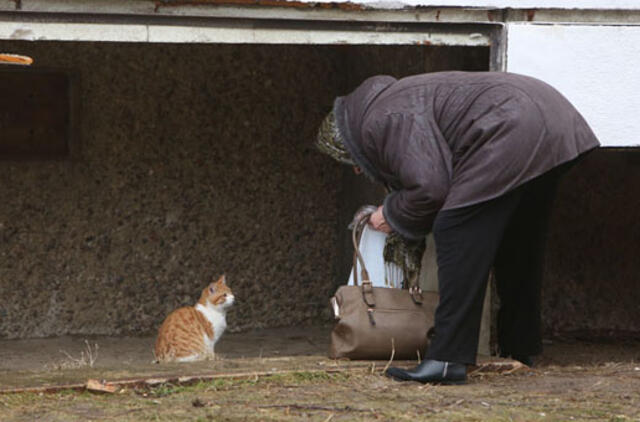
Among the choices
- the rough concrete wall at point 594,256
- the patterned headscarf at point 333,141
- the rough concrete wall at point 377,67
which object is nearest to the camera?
the patterned headscarf at point 333,141

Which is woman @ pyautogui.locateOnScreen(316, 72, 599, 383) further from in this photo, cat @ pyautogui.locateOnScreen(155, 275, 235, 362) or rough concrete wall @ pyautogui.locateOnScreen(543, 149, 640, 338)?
rough concrete wall @ pyautogui.locateOnScreen(543, 149, 640, 338)

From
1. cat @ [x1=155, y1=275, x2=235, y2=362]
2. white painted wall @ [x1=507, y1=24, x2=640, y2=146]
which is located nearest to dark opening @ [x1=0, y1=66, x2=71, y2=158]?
cat @ [x1=155, y1=275, x2=235, y2=362]

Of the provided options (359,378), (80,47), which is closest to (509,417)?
(359,378)

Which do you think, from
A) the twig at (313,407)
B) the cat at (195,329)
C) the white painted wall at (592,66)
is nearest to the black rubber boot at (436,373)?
the twig at (313,407)

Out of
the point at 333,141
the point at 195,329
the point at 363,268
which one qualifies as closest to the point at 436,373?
the point at 363,268

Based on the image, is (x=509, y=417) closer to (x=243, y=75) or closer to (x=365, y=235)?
(x=365, y=235)

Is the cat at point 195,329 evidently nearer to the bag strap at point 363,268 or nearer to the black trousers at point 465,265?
the bag strap at point 363,268

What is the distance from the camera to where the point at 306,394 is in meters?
3.89

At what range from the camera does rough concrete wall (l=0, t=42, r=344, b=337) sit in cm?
681

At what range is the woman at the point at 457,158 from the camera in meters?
3.87

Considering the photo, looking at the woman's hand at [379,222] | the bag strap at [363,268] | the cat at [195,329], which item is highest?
the woman's hand at [379,222]

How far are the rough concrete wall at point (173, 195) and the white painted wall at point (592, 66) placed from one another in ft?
8.98

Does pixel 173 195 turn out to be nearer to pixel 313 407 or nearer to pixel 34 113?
pixel 34 113

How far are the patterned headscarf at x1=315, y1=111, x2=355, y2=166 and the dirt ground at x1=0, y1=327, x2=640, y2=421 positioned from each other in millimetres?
899
